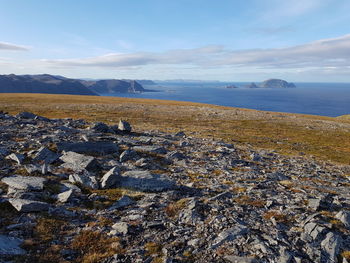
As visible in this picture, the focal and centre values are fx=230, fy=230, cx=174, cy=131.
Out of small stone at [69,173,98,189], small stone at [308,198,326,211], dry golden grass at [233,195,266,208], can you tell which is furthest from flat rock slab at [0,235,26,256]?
small stone at [308,198,326,211]

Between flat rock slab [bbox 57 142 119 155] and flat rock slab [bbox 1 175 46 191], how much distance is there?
6.07 metres

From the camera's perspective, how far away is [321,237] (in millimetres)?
9883

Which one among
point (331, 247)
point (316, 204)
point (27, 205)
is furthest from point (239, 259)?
point (27, 205)

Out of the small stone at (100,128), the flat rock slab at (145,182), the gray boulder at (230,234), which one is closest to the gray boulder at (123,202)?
the flat rock slab at (145,182)

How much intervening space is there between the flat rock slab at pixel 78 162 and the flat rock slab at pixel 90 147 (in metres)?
1.79

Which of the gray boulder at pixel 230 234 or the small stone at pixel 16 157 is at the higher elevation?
the small stone at pixel 16 157

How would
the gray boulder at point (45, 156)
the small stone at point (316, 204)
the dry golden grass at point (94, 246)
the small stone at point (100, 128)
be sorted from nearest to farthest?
the dry golden grass at point (94, 246), the small stone at point (316, 204), the gray boulder at point (45, 156), the small stone at point (100, 128)

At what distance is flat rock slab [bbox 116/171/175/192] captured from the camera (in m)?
14.6

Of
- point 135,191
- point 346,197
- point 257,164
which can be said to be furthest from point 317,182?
point 135,191

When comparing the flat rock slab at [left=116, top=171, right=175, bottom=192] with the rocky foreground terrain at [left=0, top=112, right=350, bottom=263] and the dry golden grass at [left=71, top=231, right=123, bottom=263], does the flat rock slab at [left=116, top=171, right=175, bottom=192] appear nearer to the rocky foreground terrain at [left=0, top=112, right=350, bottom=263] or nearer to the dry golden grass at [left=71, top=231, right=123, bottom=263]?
the rocky foreground terrain at [left=0, top=112, right=350, bottom=263]

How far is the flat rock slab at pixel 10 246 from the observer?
8.11 meters

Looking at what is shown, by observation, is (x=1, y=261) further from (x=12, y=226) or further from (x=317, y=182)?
(x=317, y=182)

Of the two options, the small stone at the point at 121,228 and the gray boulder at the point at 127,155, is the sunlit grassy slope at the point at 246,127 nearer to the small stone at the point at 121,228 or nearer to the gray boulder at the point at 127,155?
the gray boulder at the point at 127,155

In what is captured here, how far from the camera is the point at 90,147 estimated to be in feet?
68.7
